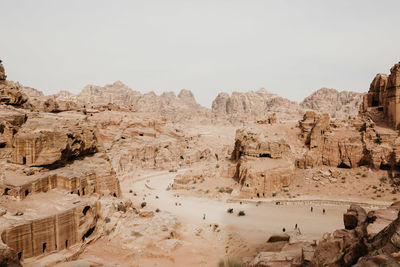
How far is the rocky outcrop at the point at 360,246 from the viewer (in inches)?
235

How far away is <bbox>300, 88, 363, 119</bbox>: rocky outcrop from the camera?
267ft

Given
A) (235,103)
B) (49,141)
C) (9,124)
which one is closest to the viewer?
(9,124)

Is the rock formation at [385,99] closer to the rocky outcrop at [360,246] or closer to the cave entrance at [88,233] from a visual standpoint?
the rocky outcrop at [360,246]

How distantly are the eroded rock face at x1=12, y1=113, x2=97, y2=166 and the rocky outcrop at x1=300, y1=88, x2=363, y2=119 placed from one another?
77.4 metres

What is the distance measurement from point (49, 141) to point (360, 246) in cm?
1766

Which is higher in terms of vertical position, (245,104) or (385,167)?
(245,104)

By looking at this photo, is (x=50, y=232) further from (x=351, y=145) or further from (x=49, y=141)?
(x=351, y=145)

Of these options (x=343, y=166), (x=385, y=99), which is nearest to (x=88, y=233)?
(x=343, y=166)

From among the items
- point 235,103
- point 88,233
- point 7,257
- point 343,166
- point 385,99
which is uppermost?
point 235,103

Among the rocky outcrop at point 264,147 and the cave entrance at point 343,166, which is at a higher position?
the rocky outcrop at point 264,147

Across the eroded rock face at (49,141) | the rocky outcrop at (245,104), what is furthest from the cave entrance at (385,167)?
the rocky outcrop at (245,104)

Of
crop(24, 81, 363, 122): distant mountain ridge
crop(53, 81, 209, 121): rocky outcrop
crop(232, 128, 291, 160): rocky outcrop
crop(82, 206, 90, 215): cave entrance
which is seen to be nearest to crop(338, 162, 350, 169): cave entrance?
crop(232, 128, 291, 160): rocky outcrop

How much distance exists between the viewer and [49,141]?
56.1ft

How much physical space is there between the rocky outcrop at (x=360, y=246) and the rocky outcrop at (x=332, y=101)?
260ft
